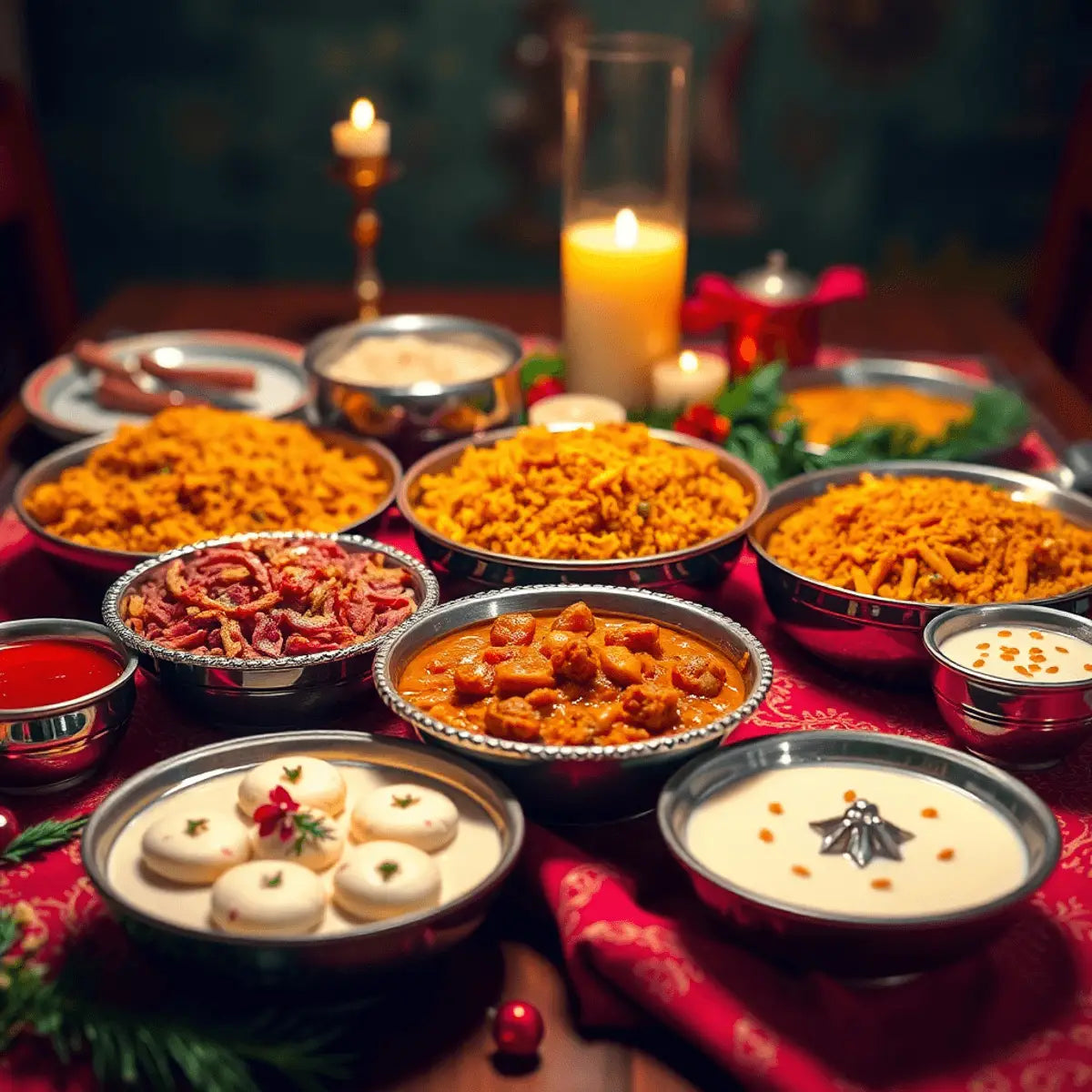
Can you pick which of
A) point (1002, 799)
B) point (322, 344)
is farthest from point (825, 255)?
point (1002, 799)

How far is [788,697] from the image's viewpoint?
1.91 m

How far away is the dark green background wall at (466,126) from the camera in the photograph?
500 cm

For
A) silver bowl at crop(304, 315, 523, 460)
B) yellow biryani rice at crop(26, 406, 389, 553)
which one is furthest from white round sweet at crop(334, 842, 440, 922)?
silver bowl at crop(304, 315, 523, 460)

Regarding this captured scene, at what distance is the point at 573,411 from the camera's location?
8.57ft

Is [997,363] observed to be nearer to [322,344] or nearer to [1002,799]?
[322,344]

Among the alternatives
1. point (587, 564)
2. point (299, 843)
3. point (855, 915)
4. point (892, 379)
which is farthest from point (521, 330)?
point (855, 915)

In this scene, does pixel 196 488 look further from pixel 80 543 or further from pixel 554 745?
pixel 554 745

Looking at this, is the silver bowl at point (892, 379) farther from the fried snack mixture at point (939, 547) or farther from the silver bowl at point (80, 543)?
the silver bowl at point (80, 543)

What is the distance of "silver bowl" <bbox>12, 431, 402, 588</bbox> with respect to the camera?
6.61ft

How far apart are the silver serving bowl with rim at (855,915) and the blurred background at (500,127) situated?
4019mm

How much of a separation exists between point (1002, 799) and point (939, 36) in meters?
4.31

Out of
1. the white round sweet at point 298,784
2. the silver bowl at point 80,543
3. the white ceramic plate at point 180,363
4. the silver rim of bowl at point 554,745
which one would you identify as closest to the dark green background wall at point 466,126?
the white ceramic plate at point 180,363

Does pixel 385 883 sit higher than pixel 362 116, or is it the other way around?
pixel 362 116

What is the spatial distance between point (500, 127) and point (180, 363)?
2.55m
